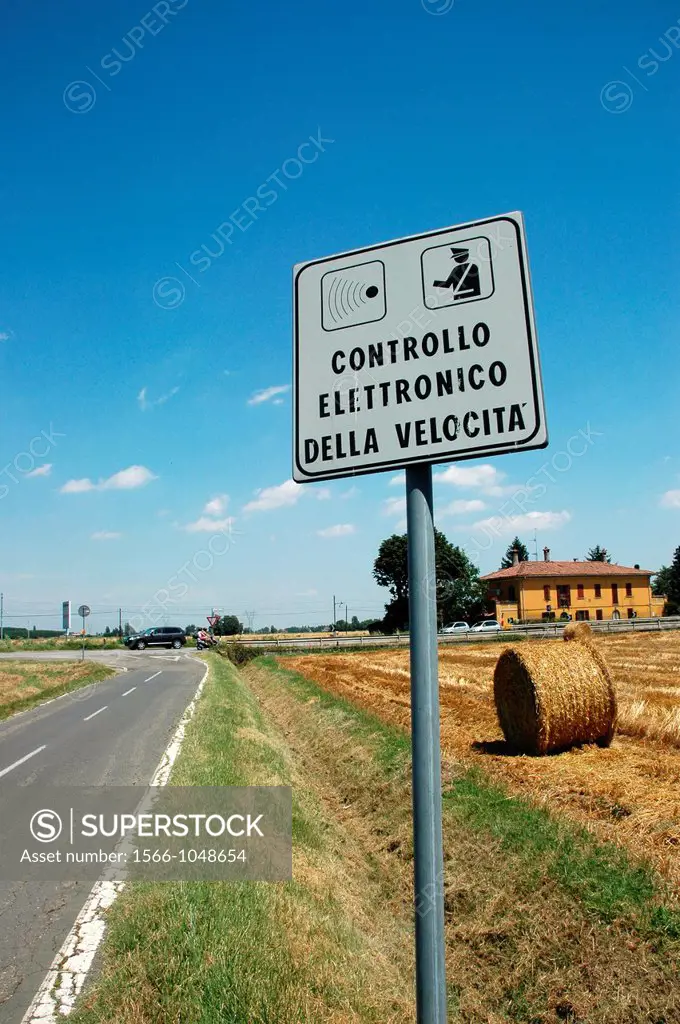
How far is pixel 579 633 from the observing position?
10930 millimetres

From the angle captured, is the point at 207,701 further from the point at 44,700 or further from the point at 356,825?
the point at 356,825

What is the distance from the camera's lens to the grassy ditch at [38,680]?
778 inches

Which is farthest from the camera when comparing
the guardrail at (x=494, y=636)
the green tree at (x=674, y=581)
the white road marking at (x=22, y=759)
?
the green tree at (x=674, y=581)

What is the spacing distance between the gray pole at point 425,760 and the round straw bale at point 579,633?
9.33m

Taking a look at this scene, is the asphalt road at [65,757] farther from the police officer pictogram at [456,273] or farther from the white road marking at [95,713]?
the police officer pictogram at [456,273]

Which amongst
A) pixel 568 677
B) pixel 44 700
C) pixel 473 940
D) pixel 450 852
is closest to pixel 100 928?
pixel 473 940

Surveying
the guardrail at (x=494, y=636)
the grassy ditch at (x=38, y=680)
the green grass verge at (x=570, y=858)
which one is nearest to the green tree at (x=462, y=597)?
the guardrail at (x=494, y=636)

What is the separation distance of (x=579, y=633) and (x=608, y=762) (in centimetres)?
292

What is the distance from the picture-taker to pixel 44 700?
67.5 feet

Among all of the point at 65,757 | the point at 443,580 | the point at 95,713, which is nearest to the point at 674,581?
the point at 443,580

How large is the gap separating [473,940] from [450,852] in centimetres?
129

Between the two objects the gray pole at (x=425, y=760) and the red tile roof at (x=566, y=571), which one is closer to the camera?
the gray pole at (x=425, y=760)

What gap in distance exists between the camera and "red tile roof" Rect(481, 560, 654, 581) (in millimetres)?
71000

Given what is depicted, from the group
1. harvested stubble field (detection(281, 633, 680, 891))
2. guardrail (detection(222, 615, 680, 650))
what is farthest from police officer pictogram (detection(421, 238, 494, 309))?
guardrail (detection(222, 615, 680, 650))
